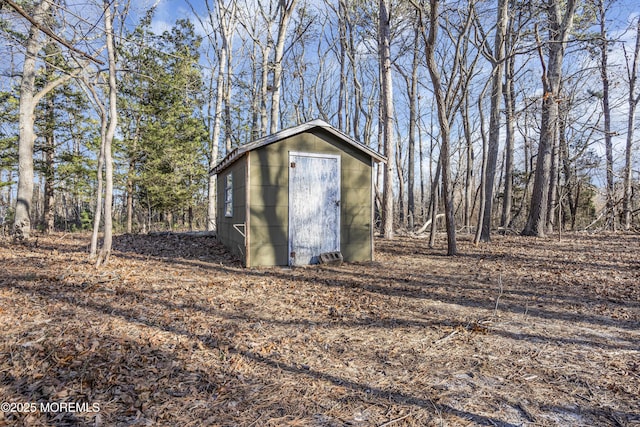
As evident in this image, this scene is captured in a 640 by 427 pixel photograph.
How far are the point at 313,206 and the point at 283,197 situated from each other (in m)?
0.72

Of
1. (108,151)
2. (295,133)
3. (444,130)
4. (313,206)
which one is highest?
(444,130)

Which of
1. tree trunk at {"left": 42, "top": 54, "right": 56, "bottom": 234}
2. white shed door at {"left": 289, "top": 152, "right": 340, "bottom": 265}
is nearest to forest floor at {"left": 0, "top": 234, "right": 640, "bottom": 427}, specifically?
white shed door at {"left": 289, "top": 152, "right": 340, "bottom": 265}

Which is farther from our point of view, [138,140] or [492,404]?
[138,140]

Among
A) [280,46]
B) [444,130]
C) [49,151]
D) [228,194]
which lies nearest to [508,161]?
[444,130]

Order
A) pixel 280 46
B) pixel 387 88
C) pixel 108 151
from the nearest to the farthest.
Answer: pixel 108 151 → pixel 387 88 → pixel 280 46

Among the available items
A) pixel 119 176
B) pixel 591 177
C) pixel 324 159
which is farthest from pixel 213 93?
pixel 591 177

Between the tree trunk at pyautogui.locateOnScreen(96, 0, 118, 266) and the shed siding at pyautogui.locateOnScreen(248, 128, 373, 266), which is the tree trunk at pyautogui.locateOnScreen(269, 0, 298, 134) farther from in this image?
the tree trunk at pyautogui.locateOnScreen(96, 0, 118, 266)

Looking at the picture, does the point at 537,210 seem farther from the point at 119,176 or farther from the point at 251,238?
the point at 119,176

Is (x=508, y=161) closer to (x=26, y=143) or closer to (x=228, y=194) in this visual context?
(x=228, y=194)

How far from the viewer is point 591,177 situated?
15852 mm

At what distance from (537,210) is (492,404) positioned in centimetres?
1094

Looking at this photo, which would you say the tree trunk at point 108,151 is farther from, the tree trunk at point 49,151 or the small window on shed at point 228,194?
the tree trunk at point 49,151

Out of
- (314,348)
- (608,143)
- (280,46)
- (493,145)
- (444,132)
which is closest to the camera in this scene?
(314,348)

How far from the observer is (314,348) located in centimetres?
318
